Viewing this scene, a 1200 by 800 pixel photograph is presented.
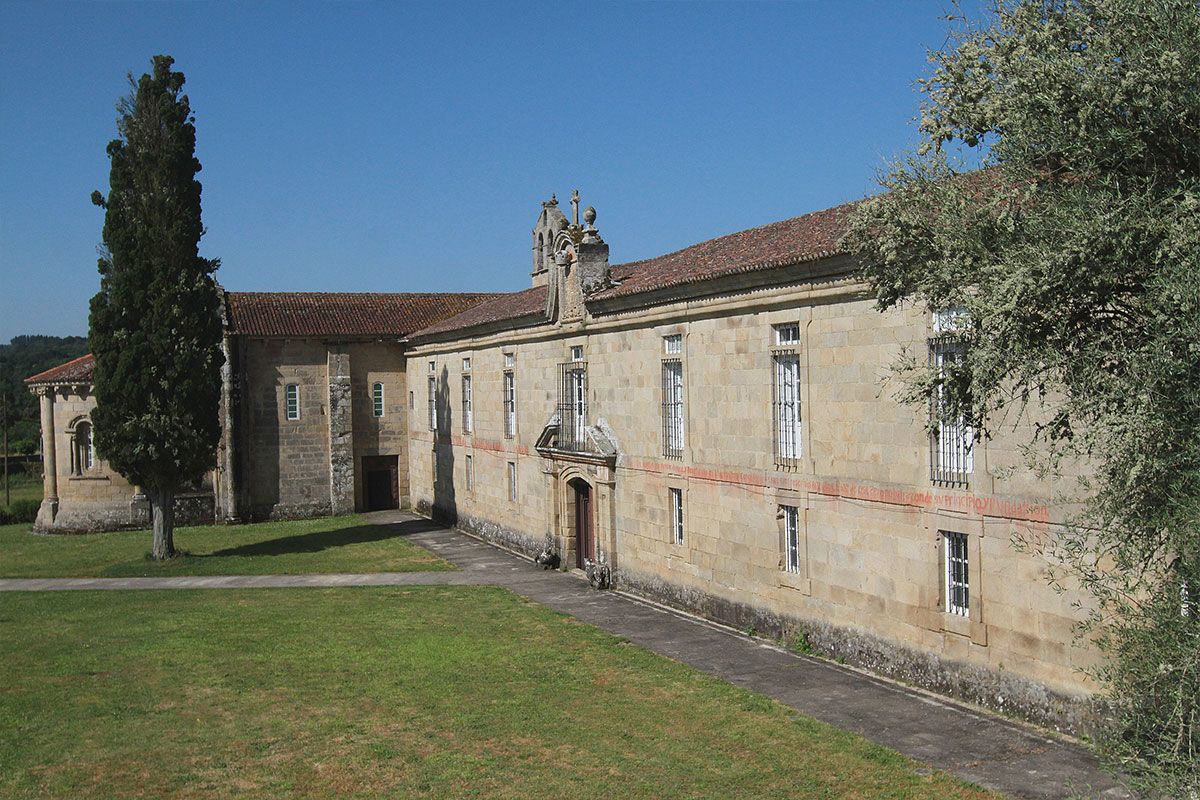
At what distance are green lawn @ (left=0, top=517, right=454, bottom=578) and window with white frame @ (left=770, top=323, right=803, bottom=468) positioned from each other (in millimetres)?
12700

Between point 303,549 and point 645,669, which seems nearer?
point 645,669

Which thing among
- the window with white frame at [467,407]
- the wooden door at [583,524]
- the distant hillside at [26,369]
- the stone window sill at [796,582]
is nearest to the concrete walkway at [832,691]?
the wooden door at [583,524]

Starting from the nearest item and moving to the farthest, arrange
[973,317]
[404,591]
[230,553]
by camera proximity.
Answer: [973,317], [404,591], [230,553]

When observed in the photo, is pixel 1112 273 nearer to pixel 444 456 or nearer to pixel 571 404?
pixel 571 404

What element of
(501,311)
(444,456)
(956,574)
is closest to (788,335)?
(956,574)

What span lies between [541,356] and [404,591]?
6.98 meters

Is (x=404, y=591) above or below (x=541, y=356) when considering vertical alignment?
below

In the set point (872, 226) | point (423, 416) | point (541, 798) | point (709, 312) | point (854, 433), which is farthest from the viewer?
point (423, 416)

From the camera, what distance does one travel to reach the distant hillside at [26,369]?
7871 centimetres

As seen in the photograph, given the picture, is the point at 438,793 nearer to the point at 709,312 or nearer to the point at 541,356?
the point at 709,312

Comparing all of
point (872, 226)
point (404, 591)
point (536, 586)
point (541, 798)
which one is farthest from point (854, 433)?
point (404, 591)

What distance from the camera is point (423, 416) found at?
1535 inches

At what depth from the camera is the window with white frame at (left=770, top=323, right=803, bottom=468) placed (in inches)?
691

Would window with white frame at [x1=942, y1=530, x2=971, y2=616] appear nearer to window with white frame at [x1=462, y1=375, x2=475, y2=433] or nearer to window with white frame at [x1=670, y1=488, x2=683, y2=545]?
window with white frame at [x1=670, y1=488, x2=683, y2=545]
